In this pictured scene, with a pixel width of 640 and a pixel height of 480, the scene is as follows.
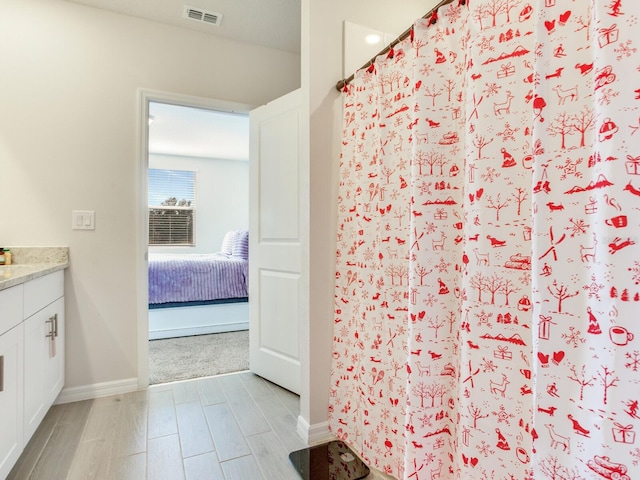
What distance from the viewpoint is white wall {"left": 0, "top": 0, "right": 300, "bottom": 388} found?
212 centimetres

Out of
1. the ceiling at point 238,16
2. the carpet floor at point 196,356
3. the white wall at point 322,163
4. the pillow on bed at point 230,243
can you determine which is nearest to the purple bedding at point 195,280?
the carpet floor at point 196,356

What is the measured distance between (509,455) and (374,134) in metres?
1.25

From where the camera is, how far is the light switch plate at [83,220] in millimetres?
2219

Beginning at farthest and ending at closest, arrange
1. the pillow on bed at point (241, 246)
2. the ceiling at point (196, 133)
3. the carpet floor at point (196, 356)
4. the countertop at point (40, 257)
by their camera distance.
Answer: the pillow on bed at point (241, 246) < the ceiling at point (196, 133) < the carpet floor at point (196, 356) < the countertop at point (40, 257)

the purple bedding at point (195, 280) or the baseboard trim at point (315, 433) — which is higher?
the purple bedding at point (195, 280)

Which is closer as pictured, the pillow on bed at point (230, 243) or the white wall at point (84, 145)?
the white wall at point (84, 145)

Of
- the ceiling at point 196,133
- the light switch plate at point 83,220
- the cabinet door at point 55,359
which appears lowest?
the cabinet door at point 55,359

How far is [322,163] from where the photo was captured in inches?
69.7

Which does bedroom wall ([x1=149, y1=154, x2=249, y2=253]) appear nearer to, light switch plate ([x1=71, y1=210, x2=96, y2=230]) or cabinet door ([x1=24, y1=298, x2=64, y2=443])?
light switch plate ([x1=71, y1=210, x2=96, y2=230])

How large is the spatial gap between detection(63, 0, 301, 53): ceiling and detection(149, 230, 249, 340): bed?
2370 millimetres

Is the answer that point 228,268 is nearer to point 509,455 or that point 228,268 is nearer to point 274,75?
point 274,75

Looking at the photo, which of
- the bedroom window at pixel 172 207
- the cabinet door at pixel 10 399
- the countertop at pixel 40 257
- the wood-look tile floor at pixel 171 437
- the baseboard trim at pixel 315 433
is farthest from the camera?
the bedroom window at pixel 172 207

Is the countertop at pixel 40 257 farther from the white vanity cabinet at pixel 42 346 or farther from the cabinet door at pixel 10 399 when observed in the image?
the cabinet door at pixel 10 399

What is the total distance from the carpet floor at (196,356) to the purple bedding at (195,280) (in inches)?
17.5
